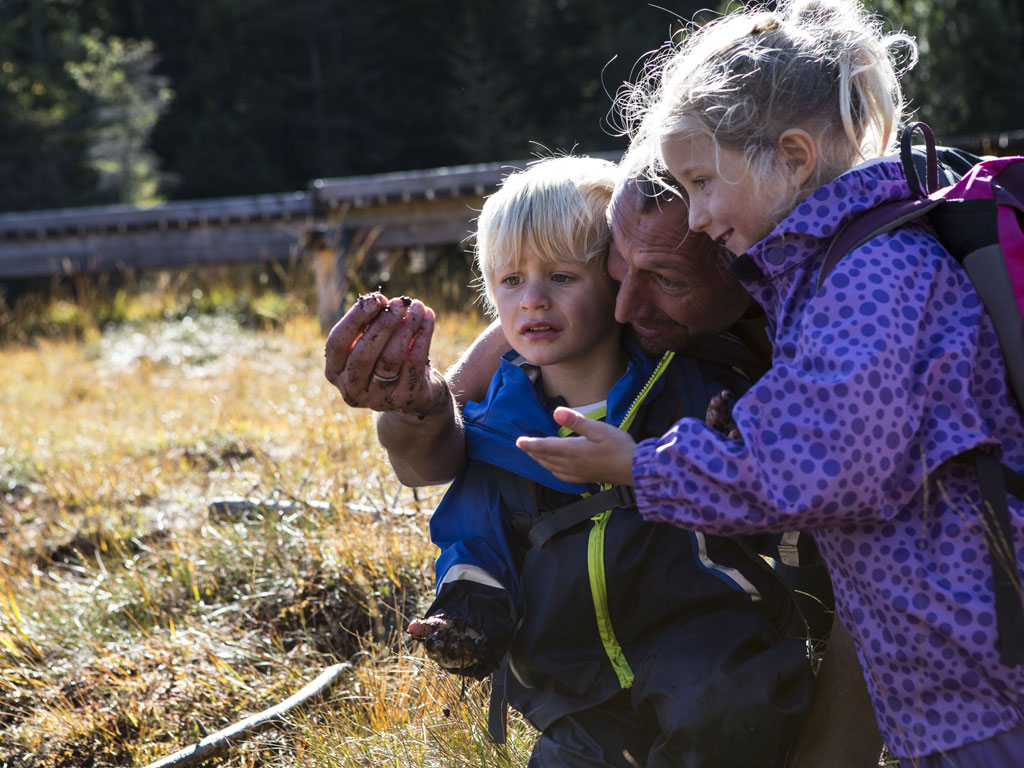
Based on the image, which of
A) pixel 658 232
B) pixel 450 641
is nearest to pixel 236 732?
pixel 450 641

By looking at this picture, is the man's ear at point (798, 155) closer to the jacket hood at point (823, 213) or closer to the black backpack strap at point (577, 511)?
the jacket hood at point (823, 213)

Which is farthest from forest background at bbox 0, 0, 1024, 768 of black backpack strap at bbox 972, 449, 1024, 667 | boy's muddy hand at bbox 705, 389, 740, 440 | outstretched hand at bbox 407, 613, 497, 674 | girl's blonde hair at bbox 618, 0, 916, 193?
black backpack strap at bbox 972, 449, 1024, 667

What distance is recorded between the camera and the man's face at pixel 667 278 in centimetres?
192

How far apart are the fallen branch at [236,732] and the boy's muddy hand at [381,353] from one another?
92 cm

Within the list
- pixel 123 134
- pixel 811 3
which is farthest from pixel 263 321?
pixel 123 134

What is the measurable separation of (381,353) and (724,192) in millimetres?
716

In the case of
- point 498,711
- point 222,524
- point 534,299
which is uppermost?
point 534,299

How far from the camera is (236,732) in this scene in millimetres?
2428

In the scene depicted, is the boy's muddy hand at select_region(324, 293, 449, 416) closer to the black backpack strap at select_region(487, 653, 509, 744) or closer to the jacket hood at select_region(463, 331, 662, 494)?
the jacket hood at select_region(463, 331, 662, 494)

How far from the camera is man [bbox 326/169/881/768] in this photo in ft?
6.04

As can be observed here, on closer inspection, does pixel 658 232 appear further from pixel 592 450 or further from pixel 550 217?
pixel 592 450

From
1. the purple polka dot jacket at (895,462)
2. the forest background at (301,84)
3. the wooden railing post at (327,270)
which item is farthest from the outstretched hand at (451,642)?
the forest background at (301,84)

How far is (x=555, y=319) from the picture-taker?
2076 millimetres

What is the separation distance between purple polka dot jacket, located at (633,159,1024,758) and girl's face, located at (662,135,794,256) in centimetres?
15
